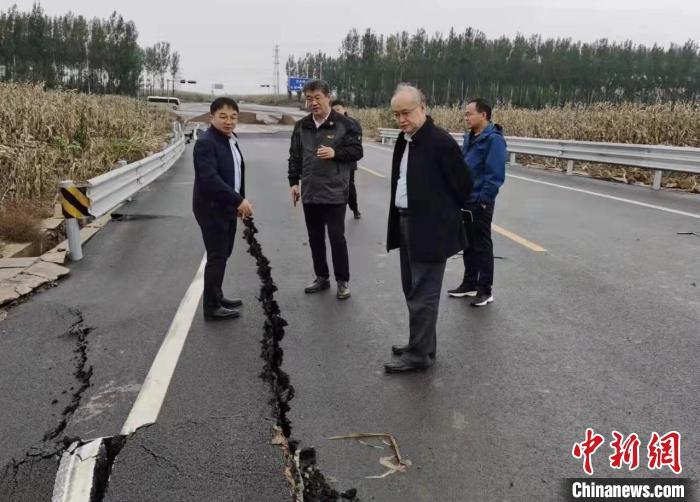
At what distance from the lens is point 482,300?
5094mm

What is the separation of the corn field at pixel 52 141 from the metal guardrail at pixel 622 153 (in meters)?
7.33

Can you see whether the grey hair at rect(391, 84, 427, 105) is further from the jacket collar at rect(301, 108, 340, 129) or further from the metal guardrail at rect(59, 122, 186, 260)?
the metal guardrail at rect(59, 122, 186, 260)

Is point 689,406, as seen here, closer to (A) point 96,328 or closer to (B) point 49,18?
(A) point 96,328

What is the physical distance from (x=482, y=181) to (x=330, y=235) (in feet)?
4.71

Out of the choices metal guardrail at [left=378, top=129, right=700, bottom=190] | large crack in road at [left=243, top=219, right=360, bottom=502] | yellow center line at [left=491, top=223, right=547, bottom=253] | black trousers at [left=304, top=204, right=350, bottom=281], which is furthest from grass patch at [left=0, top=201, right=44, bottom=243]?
metal guardrail at [left=378, top=129, right=700, bottom=190]

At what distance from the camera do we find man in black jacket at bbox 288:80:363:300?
5.20 metres

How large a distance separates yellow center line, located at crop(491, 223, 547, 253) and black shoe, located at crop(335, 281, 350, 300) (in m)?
2.75

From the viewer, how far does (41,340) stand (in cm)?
426

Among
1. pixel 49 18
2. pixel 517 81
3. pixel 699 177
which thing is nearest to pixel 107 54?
pixel 49 18

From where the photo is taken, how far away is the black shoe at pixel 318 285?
544 cm

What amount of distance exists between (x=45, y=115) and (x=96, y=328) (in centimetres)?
912

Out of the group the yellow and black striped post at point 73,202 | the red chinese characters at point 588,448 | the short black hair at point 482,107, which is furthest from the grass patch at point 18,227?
the red chinese characters at point 588,448

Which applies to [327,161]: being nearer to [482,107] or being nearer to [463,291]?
[482,107]

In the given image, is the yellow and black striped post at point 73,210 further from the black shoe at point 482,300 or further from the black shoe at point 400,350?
the black shoe at point 482,300
